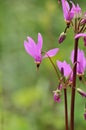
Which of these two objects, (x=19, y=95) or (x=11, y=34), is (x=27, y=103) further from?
(x=11, y=34)

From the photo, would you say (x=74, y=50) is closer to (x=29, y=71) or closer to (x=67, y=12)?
(x=67, y=12)

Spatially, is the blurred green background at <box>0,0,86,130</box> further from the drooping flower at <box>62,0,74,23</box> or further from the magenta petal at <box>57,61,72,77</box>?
the drooping flower at <box>62,0,74,23</box>

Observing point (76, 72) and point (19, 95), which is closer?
point (76, 72)

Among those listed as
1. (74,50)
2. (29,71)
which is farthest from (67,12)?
(29,71)

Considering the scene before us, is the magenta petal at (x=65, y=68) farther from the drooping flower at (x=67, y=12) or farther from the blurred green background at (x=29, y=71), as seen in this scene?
the blurred green background at (x=29, y=71)

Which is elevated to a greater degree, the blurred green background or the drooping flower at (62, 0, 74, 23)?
the blurred green background

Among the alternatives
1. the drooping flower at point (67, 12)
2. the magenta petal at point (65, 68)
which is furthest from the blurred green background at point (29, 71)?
the drooping flower at point (67, 12)

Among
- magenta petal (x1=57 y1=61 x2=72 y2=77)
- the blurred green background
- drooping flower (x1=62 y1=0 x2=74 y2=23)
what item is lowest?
magenta petal (x1=57 y1=61 x2=72 y2=77)

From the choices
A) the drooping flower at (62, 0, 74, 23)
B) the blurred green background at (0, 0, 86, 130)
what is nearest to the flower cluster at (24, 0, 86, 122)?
the drooping flower at (62, 0, 74, 23)


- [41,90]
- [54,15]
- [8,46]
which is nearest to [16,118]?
[41,90]
